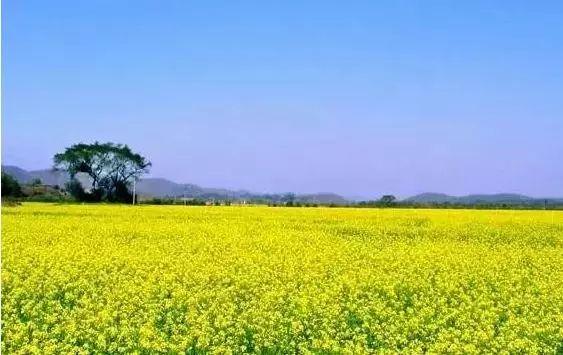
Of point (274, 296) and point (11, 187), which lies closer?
point (274, 296)

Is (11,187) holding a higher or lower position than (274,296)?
higher

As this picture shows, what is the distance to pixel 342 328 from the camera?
376 inches

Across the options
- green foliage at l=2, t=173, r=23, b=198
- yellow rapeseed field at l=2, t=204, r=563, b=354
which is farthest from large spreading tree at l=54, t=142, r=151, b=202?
yellow rapeseed field at l=2, t=204, r=563, b=354

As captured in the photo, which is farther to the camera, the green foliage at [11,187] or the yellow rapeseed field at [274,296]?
the green foliage at [11,187]

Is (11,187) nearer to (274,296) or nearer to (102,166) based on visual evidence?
(102,166)

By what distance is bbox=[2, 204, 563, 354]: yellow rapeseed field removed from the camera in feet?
28.0

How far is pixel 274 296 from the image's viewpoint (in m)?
11.3

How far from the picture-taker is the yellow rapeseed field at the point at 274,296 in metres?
8.53

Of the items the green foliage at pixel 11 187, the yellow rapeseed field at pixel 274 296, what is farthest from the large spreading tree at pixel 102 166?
the yellow rapeseed field at pixel 274 296

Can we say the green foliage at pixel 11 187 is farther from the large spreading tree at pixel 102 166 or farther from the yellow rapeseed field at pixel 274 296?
the yellow rapeseed field at pixel 274 296

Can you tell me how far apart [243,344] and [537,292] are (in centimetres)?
671

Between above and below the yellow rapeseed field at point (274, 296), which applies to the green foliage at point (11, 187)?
above

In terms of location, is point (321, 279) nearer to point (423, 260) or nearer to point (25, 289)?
point (423, 260)

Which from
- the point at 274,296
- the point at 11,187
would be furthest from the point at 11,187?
the point at 274,296
